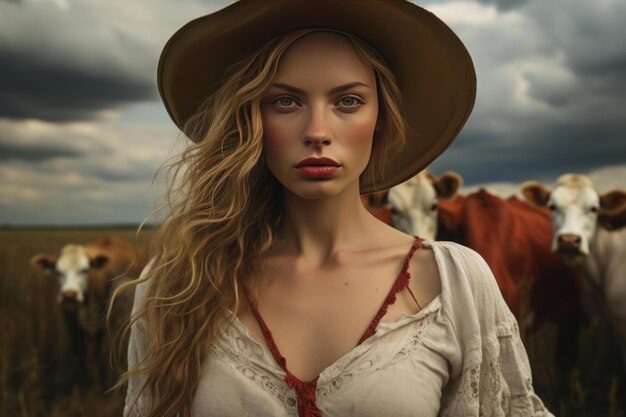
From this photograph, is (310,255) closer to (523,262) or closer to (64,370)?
(523,262)

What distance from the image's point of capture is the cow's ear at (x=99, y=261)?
6.31 m

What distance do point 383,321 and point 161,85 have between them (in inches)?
43.4

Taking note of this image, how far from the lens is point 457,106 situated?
211cm

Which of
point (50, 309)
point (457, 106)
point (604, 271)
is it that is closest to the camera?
point (457, 106)

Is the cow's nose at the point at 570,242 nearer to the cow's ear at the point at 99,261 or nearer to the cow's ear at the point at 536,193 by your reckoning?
the cow's ear at the point at 536,193

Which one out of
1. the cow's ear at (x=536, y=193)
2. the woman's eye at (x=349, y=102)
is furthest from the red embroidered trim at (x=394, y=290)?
the cow's ear at (x=536, y=193)

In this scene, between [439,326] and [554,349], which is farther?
[554,349]

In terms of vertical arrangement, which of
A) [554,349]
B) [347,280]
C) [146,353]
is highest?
[347,280]

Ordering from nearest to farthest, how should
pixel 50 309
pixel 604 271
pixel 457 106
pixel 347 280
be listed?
1. pixel 347 280
2. pixel 457 106
3. pixel 604 271
4. pixel 50 309

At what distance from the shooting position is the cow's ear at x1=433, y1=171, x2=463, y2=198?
17.1ft

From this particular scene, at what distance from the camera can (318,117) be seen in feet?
5.72

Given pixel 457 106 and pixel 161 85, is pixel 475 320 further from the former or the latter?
pixel 161 85

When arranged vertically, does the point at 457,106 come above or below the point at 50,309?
above

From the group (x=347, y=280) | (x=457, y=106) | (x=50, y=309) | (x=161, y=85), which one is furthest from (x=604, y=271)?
(x=50, y=309)
